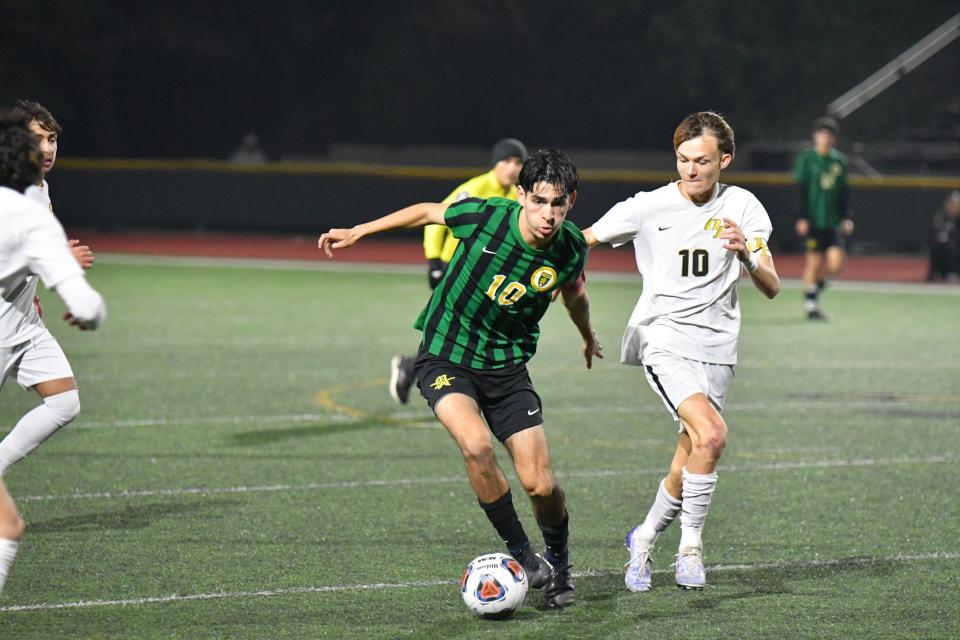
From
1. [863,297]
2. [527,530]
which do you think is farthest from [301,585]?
[863,297]

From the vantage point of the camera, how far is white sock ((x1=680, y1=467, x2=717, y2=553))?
22.5 ft

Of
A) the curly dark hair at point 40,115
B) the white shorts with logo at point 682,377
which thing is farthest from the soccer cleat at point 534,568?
the curly dark hair at point 40,115

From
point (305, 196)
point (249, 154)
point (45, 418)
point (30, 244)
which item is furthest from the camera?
point (249, 154)

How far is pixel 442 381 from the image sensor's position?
22.0 feet

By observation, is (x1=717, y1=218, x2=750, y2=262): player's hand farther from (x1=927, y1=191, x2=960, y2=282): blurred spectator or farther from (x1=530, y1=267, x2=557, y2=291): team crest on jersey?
(x1=927, y1=191, x2=960, y2=282): blurred spectator

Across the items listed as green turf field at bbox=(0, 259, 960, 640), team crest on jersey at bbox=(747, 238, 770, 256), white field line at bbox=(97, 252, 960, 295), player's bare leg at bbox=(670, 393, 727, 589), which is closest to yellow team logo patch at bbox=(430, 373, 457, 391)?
green turf field at bbox=(0, 259, 960, 640)

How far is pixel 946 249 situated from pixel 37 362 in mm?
20743

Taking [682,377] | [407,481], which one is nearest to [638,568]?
[682,377]

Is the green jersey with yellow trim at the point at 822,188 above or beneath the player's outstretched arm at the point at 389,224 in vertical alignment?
beneath

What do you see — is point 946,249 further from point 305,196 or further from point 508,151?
point 508,151

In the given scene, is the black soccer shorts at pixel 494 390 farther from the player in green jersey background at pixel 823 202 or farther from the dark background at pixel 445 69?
the dark background at pixel 445 69

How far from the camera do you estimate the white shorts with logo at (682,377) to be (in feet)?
22.9

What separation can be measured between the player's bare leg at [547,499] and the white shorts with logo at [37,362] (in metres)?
2.28

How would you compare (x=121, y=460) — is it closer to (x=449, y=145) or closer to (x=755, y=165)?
(x=755, y=165)
